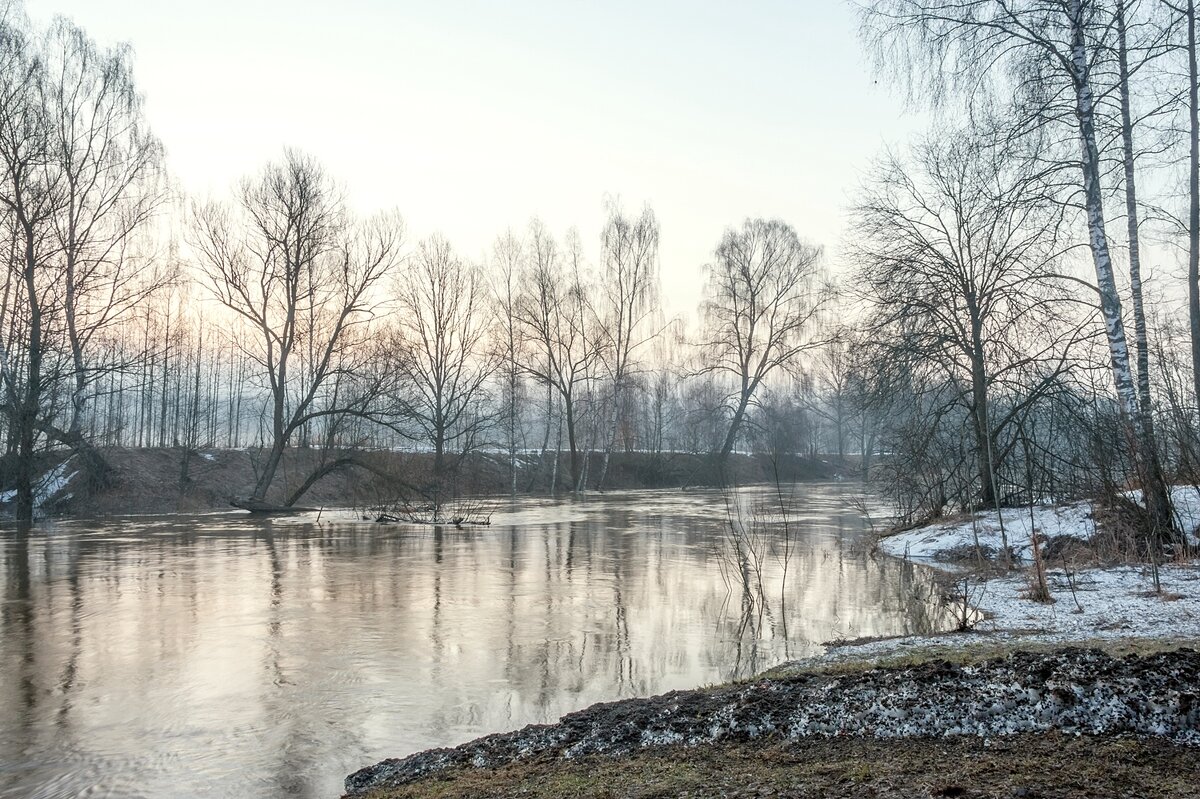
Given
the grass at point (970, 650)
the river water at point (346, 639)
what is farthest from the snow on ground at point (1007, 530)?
the grass at point (970, 650)

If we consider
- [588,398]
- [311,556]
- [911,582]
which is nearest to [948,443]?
[911,582]

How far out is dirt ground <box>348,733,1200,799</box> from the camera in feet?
10.0

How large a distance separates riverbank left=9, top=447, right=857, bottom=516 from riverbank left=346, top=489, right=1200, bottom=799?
18274mm

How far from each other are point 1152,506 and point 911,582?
3.10 meters

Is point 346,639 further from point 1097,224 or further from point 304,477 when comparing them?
point 304,477

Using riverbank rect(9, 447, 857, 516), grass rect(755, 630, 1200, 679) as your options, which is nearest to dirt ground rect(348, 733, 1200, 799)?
grass rect(755, 630, 1200, 679)

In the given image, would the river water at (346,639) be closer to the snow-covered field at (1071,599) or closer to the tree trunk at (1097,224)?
the snow-covered field at (1071,599)

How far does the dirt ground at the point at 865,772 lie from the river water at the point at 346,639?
1.55 meters

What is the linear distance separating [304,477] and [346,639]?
3010 cm

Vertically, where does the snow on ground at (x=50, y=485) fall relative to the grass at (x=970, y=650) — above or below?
above

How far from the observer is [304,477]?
3688 centimetres

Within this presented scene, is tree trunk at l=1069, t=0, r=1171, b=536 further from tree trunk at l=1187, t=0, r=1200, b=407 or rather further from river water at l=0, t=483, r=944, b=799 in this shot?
river water at l=0, t=483, r=944, b=799

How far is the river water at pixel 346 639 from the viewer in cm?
540

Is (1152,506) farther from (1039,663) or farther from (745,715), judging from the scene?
(745,715)
